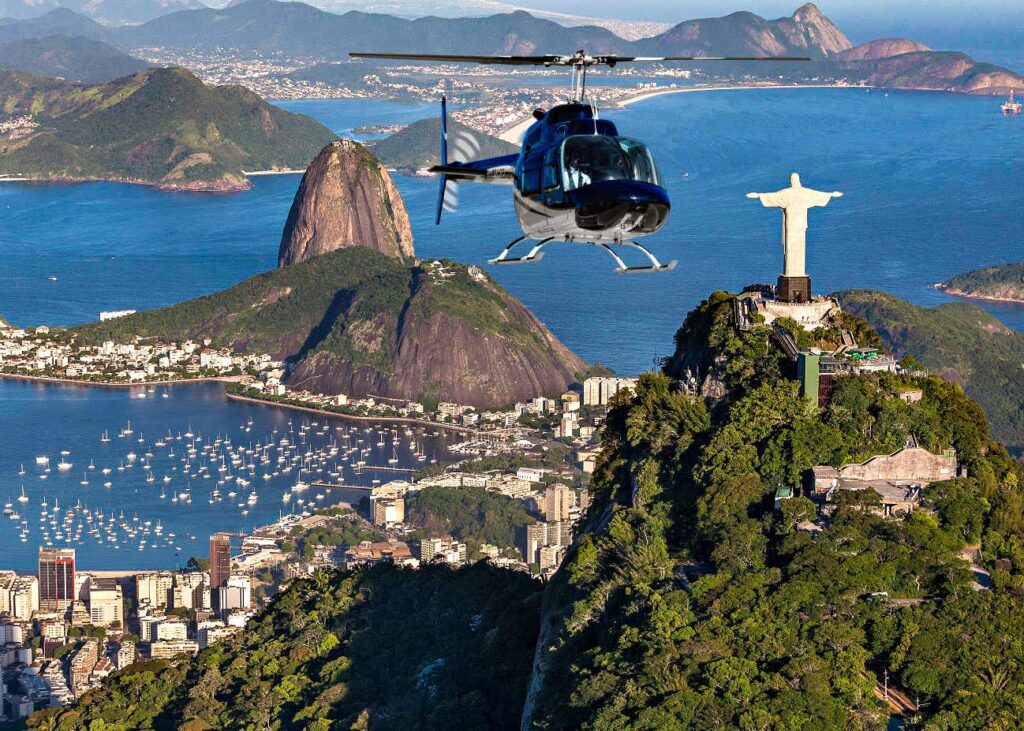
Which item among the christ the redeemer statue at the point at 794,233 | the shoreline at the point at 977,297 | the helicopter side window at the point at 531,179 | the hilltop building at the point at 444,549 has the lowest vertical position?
the hilltop building at the point at 444,549

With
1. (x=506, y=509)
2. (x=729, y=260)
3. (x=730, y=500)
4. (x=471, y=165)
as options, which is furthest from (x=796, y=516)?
(x=729, y=260)

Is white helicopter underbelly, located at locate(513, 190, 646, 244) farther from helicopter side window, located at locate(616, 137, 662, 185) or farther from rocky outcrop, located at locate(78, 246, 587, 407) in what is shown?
rocky outcrop, located at locate(78, 246, 587, 407)

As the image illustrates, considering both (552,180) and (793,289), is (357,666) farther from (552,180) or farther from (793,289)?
(552,180)

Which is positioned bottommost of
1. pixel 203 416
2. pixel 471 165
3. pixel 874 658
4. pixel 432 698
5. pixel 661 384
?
pixel 203 416

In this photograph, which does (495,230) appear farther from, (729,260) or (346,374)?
(346,374)

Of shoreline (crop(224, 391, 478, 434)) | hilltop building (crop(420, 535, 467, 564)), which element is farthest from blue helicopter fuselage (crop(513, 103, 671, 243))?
shoreline (crop(224, 391, 478, 434))

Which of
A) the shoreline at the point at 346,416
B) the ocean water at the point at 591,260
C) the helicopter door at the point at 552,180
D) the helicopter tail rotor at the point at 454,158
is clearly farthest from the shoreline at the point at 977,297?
the helicopter door at the point at 552,180

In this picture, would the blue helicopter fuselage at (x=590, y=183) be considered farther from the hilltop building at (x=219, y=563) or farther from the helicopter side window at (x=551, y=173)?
the hilltop building at (x=219, y=563)
